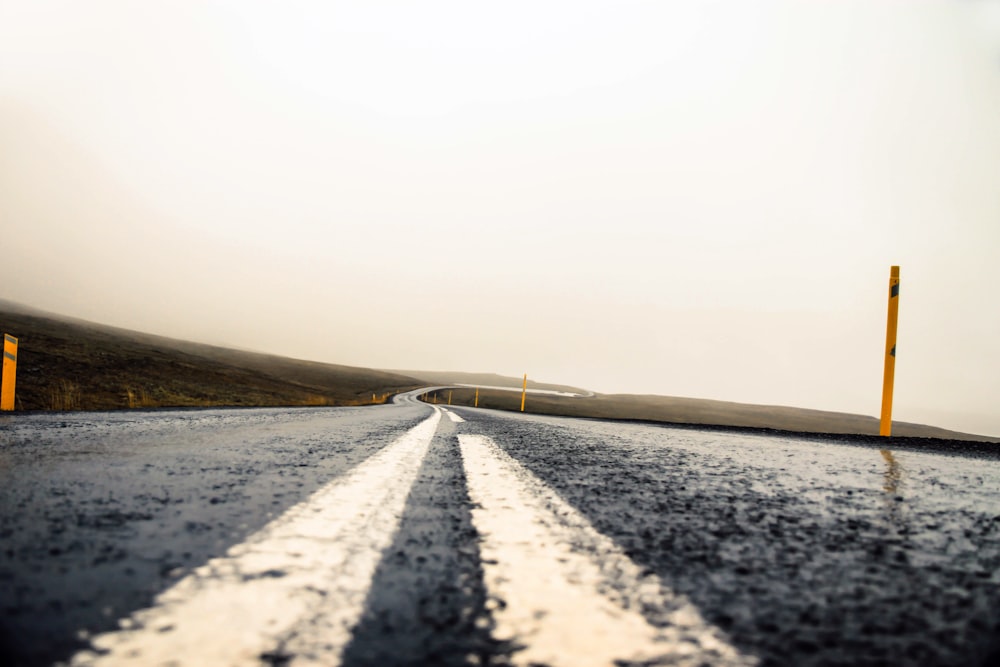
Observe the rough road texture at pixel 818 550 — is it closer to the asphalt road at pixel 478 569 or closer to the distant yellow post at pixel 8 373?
the asphalt road at pixel 478 569

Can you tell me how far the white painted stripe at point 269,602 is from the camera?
0.90 m

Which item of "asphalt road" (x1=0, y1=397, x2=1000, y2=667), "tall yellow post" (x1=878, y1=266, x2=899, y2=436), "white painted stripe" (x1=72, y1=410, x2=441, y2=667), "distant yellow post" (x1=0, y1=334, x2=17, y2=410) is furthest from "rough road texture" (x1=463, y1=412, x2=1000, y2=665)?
"distant yellow post" (x1=0, y1=334, x2=17, y2=410)

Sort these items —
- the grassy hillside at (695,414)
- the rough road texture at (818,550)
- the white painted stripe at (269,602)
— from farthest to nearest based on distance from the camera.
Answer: the grassy hillside at (695,414)
the rough road texture at (818,550)
the white painted stripe at (269,602)

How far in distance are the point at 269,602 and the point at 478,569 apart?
1.54 ft

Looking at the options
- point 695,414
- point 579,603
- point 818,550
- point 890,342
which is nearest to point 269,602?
point 579,603

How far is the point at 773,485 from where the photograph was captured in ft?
10.0

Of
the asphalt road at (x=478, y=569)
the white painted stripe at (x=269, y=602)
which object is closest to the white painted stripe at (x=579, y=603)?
the asphalt road at (x=478, y=569)

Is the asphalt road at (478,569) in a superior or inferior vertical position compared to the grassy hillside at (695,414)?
superior

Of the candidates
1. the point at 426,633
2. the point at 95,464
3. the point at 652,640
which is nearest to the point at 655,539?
the point at 652,640

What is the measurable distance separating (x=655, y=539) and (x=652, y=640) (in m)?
0.80

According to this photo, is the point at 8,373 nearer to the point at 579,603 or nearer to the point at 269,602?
the point at 269,602

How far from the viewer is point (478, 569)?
4.52 feet

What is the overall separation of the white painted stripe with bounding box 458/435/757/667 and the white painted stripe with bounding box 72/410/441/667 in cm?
29

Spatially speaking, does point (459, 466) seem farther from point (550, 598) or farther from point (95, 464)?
point (550, 598)
